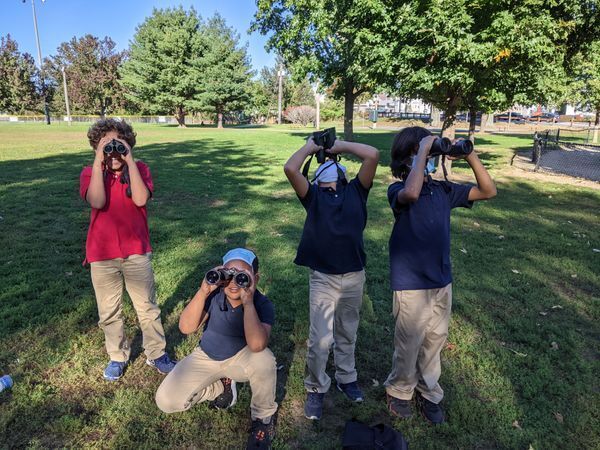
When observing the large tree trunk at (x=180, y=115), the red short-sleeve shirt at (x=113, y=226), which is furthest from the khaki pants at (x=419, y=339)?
the large tree trunk at (x=180, y=115)

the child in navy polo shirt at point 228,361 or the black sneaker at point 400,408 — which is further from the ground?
the child in navy polo shirt at point 228,361

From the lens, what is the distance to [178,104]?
46156mm

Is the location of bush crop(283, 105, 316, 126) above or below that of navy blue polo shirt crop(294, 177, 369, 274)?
above

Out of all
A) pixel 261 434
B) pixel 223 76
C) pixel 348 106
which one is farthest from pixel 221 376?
pixel 223 76

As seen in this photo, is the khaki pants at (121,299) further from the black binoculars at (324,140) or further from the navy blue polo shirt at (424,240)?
the navy blue polo shirt at (424,240)

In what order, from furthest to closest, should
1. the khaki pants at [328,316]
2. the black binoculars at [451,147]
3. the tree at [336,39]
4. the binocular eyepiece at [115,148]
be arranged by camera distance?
1. the tree at [336,39]
2. the khaki pants at [328,316]
3. the binocular eyepiece at [115,148]
4. the black binoculars at [451,147]

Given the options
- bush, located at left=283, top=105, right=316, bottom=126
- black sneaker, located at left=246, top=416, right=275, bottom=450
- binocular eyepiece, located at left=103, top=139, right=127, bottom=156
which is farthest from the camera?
bush, located at left=283, top=105, right=316, bottom=126

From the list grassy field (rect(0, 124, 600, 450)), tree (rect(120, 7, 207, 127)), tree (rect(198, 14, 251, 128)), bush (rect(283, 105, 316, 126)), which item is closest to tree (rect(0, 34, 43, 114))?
tree (rect(120, 7, 207, 127))

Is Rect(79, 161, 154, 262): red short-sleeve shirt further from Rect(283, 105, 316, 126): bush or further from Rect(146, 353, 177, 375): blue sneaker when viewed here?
Rect(283, 105, 316, 126): bush

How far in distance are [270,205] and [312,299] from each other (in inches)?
219

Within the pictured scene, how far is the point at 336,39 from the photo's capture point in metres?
16.9

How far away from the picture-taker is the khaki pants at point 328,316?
2.73 meters

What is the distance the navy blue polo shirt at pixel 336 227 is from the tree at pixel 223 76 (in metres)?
43.7

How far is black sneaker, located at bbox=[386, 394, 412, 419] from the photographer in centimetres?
281
